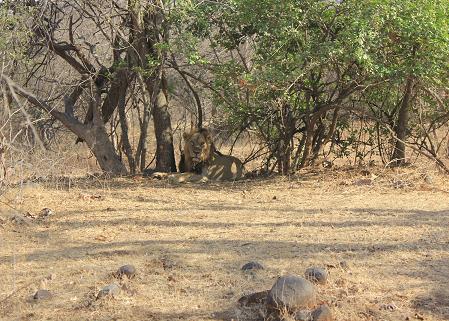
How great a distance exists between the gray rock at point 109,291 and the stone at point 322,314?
1545 mm

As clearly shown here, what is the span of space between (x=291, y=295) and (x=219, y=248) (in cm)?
196

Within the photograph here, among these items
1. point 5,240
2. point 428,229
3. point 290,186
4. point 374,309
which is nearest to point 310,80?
point 290,186

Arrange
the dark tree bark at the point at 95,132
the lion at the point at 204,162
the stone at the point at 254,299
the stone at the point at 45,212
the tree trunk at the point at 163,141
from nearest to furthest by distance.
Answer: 1. the stone at the point at 254,299
2. the stone at the point at 45,212
3. the lion at the point at 204,162
4. the dark tree bark at the point at 95,132
5. the tree trunk at the point at 163,141

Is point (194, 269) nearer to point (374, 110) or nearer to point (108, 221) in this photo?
point (108, 221)

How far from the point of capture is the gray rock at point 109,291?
5.14 m

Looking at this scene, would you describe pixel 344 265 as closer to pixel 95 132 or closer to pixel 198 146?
pixel 198 146

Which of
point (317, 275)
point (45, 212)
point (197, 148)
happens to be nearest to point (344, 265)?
point (317, 275)

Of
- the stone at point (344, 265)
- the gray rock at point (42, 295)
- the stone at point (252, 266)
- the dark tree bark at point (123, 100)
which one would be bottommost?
the gray rock at point (42, 295)

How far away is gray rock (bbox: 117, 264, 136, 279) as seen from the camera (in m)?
5.63

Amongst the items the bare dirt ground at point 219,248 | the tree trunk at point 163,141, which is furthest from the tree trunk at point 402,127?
the tree trunk at point 163,141

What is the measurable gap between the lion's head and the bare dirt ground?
151cm

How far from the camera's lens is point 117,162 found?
39.7ft

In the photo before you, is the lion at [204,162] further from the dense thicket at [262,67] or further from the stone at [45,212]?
the stone at [45,212]

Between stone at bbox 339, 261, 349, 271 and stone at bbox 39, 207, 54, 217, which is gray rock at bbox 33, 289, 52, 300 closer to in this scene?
stone at bbox 339, 261, 349, 271
